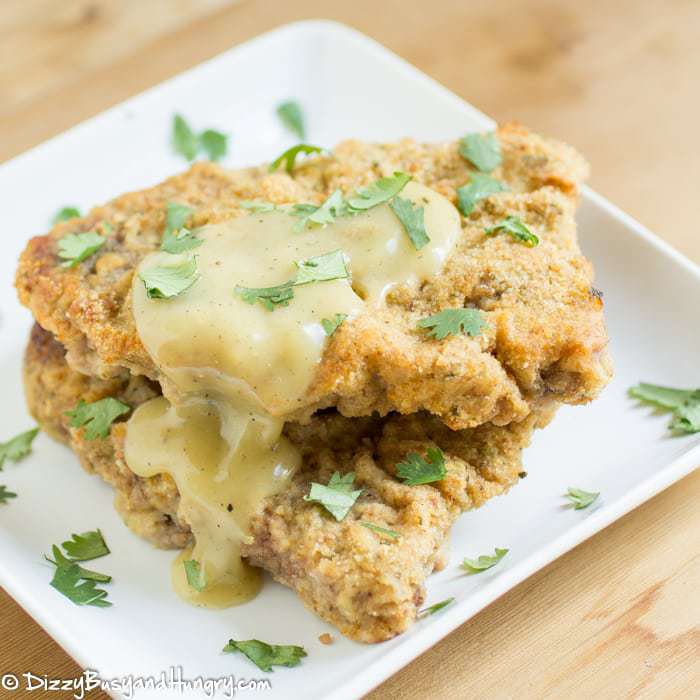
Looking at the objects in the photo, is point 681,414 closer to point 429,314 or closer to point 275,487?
point 429,314

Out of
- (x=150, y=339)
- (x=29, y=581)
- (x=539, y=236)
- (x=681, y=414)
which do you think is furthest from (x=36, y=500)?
(x=681, y=414)

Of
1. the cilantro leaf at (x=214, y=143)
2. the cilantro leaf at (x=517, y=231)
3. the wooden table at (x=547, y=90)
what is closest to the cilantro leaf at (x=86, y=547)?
the wooden table at (x=547, y=90)

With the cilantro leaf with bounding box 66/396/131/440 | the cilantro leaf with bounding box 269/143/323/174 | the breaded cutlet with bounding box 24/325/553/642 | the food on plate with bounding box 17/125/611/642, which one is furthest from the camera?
the cilantro leaf with bounding box 269/143/323/174

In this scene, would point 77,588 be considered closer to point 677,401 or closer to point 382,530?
point 382,530

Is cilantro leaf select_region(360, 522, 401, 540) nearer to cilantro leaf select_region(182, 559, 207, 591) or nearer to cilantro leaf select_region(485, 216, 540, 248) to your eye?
cilantro leaf select_region(182, 559, 207, 591)

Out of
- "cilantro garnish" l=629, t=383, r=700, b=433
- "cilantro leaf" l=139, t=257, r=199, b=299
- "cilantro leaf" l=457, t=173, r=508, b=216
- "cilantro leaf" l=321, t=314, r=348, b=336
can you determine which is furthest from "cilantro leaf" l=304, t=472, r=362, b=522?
"cilantro garnish" l=629, t=383, r=700, b=433

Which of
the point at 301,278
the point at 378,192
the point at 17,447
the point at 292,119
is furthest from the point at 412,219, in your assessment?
the point at 292,119

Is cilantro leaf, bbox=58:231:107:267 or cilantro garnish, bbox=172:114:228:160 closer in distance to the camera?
cilantro leaf, bbox=58:231:107:267
